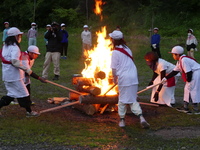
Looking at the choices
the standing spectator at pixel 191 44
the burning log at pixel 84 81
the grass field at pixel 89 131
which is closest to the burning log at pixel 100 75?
the burning log at pixel 84 81

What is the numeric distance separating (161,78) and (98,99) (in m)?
1.90

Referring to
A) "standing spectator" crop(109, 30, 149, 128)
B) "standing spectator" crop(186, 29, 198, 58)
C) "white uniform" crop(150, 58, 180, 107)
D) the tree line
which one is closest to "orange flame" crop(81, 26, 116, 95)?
"white uniform" crop(150, 58, 180, 107)

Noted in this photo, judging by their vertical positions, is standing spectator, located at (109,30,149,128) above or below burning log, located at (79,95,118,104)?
above

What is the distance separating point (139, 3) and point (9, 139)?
3287cm

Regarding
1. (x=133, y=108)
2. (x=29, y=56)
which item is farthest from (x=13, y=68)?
(x=133, y=108)

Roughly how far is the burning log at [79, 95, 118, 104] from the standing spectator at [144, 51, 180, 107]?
129cm

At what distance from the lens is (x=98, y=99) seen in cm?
842

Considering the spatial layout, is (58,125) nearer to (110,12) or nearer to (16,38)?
(16,38)

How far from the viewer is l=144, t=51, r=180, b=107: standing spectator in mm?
9320

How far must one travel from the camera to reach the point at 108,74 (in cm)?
941

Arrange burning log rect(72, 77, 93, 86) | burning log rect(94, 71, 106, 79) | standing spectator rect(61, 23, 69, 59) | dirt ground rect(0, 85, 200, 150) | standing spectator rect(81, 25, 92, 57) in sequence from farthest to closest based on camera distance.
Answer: standing spectator rect(81, 25, 92, 57) < standing spectator rect(61, 23, 69, 59) < burning log rect(72, 77, 93, 86) < burning log rect(94, 71, 106, 79) < dirt ground rect(0, 85, 200, 150)

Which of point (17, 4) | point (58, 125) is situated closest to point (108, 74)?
point (58, 125)

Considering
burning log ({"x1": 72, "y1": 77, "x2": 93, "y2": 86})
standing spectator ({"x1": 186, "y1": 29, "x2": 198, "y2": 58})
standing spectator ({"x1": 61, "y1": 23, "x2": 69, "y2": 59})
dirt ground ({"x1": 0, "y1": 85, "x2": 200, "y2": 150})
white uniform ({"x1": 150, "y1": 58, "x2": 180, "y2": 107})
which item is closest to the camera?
dirt ground ({"x1": 0, "y1": 85, "x2": 200, "y2": 150})

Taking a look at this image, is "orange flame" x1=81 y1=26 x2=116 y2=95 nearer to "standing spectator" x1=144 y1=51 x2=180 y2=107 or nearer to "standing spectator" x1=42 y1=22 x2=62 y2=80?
"standing spectator" x1=144 y1=51 x2=180 y2=107
